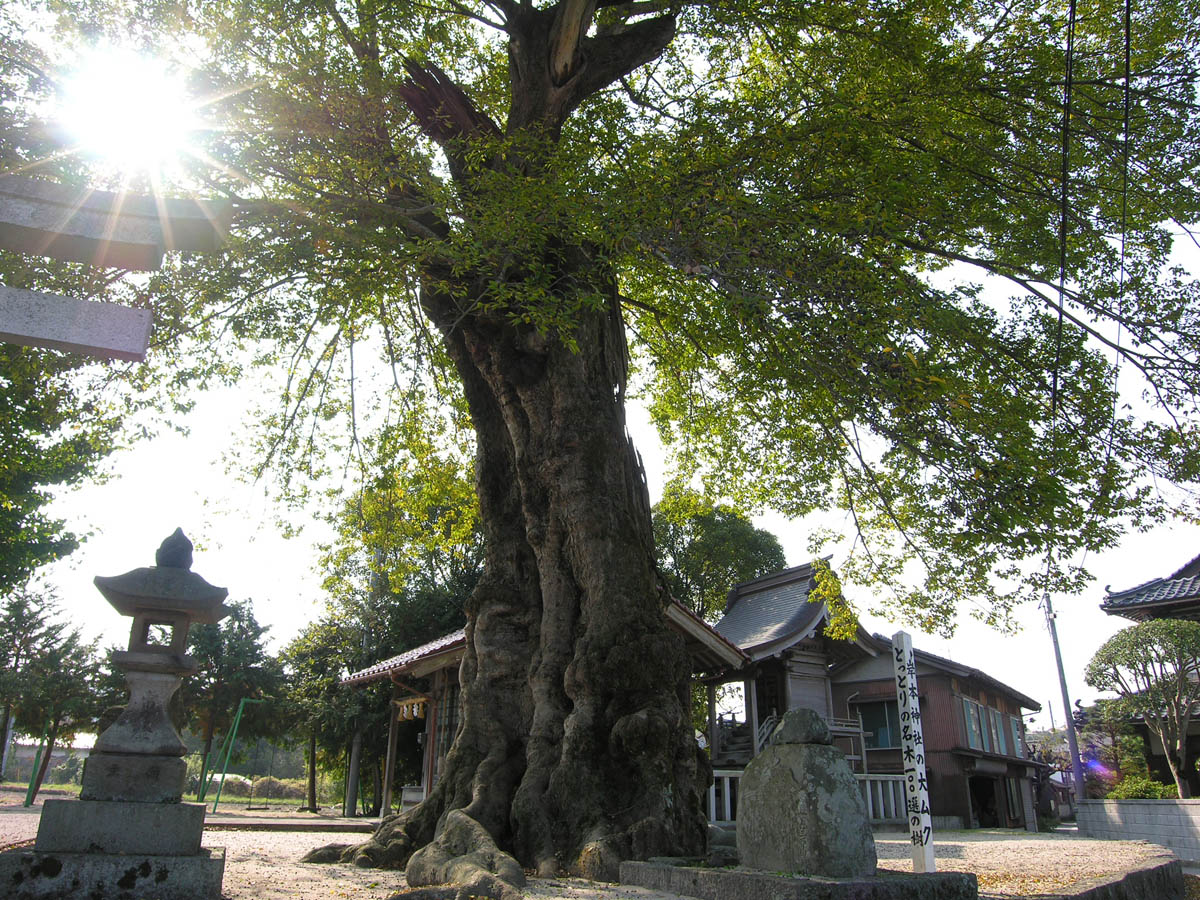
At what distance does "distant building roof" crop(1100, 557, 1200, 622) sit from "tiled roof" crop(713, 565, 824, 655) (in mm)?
6515

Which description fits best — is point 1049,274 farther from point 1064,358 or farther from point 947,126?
point 947,126

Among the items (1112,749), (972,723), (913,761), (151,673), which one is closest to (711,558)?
(972,723)

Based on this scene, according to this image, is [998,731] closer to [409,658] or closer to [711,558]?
[711,558]

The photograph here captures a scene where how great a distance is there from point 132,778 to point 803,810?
4.47 metres

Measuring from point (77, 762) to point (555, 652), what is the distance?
67.9 m

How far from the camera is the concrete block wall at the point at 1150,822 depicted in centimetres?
1198

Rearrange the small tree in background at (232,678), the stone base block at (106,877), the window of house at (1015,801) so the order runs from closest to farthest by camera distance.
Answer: the stone base block at (106,877)
the window of house at (1015,801)
the small tree in background at (232,678)

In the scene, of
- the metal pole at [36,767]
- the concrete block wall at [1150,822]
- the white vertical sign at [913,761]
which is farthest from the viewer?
the metal pole at [36,767]

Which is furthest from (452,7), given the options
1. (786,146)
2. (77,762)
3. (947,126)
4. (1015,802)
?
(77,762)

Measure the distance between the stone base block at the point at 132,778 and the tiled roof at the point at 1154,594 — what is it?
12.8m

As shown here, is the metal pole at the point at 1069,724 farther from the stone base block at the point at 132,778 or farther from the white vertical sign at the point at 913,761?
the stone base block at the point at 132,778

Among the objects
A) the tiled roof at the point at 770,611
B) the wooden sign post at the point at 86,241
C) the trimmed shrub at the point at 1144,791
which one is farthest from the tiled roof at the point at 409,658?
the trimmed shrub at the point at 1144,791

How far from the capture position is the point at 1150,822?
12992 millimetres

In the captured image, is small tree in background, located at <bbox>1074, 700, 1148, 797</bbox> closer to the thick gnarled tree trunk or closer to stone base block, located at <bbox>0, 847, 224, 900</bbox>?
the thick gnarled tree trunk
